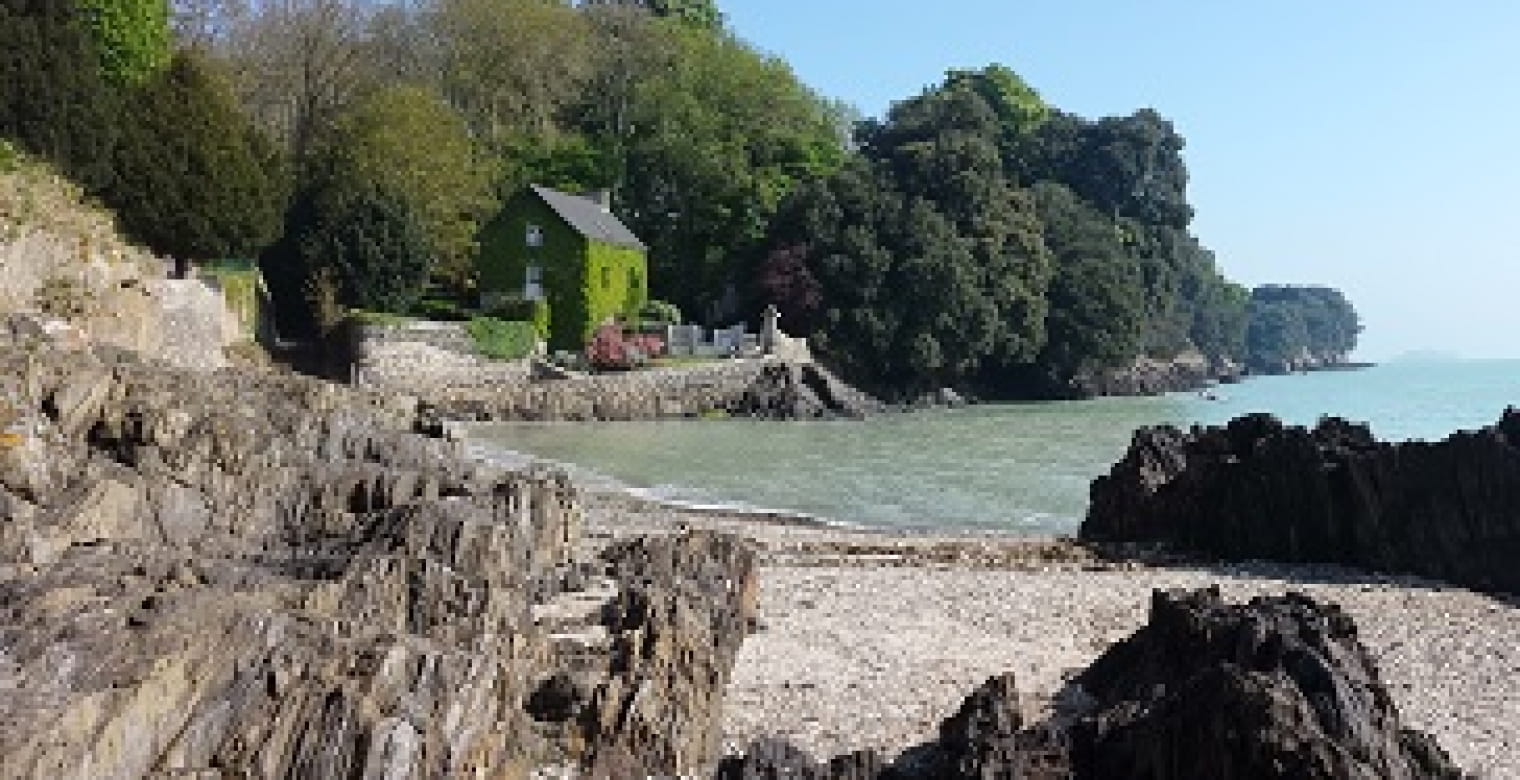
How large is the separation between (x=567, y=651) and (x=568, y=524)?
309 inches

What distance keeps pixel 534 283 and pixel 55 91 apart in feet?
91.4

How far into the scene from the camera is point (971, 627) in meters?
18.1

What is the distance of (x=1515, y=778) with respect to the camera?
40.5ft

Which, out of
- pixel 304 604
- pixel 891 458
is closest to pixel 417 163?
pixel 891 458

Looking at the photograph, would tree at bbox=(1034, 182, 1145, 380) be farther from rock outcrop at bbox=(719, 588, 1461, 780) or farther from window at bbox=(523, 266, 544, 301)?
rock outcrop at bbox=(719, 588, 1461, 780)

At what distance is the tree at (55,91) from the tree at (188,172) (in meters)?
2.03

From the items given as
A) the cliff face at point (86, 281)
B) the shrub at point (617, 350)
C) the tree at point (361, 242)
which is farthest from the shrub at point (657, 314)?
the cliff face at point (86, 281)

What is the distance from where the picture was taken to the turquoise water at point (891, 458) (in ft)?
102

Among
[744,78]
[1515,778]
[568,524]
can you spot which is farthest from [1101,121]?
[1515,778]

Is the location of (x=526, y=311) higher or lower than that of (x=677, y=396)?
higher

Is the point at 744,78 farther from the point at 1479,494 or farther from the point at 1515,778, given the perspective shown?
the point at 1515,778

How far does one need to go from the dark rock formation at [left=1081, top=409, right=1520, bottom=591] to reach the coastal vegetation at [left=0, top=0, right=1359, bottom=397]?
26294 mm

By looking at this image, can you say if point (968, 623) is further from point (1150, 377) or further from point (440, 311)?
point (1150, 377)

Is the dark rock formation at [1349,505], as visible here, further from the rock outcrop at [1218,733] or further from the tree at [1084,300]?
the tree at [1084,300]
